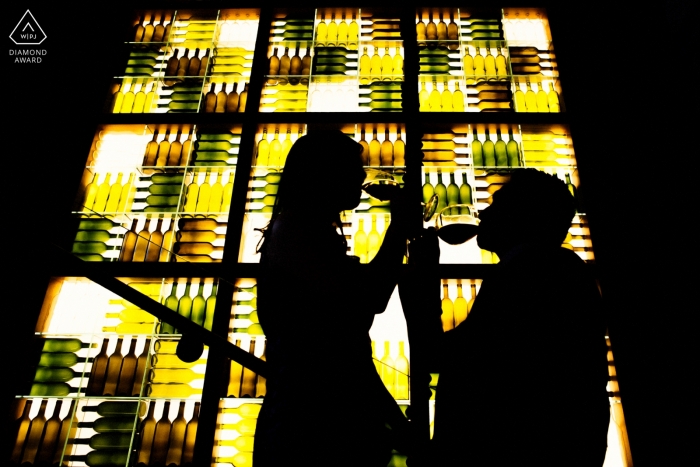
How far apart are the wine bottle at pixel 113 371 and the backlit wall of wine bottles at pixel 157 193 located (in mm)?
525

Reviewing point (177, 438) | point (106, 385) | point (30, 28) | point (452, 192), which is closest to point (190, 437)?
point (177, 438)

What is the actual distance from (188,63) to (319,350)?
3263mm

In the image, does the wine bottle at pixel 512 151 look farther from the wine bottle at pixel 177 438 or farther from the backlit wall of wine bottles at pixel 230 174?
the wine bottle at pixel 177 438

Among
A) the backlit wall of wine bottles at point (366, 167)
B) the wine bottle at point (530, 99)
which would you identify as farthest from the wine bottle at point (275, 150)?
the wine bottle at point (530, 99)

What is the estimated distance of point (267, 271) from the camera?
3.13ft

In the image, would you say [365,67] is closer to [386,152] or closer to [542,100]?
[386,152]

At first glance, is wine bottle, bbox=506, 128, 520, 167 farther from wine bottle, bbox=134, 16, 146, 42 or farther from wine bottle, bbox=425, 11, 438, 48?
wine bottle, bbox=134, 16, 146, 42

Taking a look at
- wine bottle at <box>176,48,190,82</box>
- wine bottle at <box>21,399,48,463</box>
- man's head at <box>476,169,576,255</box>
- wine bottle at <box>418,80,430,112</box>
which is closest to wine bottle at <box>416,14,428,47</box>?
wine bottle at <box>418,80,430,112</box>

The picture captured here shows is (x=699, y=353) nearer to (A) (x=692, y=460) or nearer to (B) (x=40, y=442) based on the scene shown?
(A) (x=692, y=460)

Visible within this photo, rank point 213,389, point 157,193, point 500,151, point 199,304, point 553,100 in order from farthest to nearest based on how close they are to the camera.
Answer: point 553,100, point 500,151, point 157,193, point 199,304, point 213,389

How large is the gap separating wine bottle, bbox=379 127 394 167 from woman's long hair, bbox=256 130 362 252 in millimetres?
2156

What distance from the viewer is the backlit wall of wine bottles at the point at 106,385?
2.49 metres

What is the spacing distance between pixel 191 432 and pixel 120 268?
3.07 feet

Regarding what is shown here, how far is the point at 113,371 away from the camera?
269 cm
